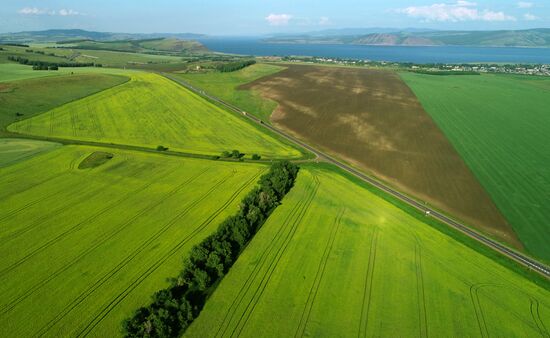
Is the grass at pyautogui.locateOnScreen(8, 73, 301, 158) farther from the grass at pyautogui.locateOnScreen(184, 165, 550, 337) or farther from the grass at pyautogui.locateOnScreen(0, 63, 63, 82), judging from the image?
the grass at pyautogui.locateOnScreen(0, 63, 63, 82)

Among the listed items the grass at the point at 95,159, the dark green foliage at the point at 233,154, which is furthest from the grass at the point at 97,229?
the dark green foliage at the point at 233,154

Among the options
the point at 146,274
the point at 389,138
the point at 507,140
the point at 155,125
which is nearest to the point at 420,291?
the point at 146,274

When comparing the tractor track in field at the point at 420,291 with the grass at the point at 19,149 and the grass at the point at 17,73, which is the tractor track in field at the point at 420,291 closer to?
the grass at the point at 19,149

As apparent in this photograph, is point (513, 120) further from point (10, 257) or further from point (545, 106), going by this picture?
point (10, 257)

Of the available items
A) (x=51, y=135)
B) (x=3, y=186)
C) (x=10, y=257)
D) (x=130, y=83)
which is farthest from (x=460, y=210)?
(x=130, y=83)

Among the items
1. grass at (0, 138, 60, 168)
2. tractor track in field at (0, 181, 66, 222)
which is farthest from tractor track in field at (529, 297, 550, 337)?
grass at (0, 138, 60, 168)

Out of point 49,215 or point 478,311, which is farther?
point 49,215

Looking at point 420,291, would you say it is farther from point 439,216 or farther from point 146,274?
point 146,274
